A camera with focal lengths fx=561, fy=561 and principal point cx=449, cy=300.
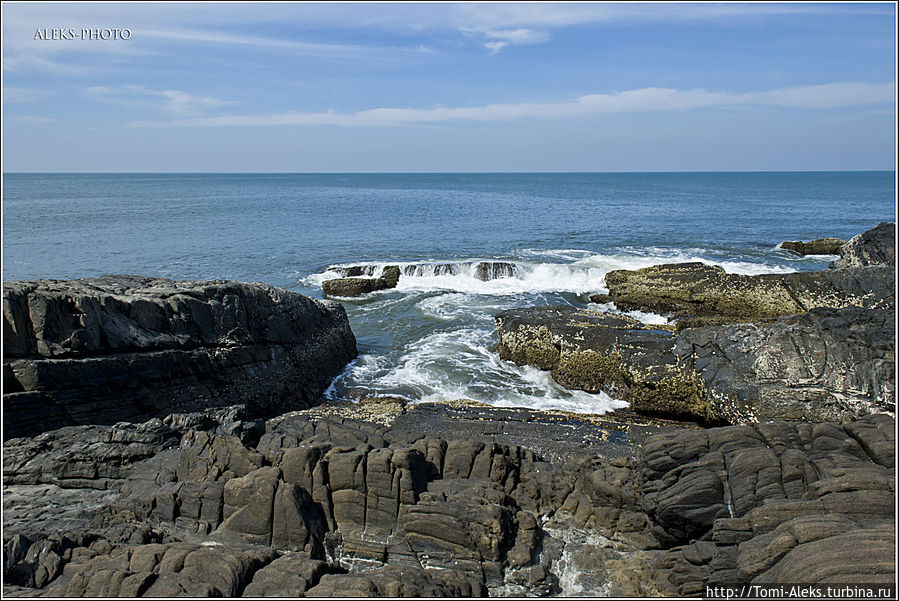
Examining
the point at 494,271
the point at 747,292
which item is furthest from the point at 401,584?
the point at 494,271

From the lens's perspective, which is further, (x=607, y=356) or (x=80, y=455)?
(x=607, y=356)

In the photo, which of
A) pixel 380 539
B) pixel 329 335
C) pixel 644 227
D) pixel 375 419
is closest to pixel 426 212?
pixel 644 227

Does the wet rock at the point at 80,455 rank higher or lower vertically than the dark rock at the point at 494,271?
lower

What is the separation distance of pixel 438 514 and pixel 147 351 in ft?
28.4

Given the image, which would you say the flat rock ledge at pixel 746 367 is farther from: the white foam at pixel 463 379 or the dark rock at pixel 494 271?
the dark rock at pixel 494 271

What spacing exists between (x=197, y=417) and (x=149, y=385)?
2081 millimetres

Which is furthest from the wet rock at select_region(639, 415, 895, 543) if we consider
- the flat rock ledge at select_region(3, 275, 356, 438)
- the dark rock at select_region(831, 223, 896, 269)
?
the dark rock at select_region(831, 223, 896, 269)

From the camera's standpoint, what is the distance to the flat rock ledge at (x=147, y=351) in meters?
11.8

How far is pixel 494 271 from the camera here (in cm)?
3366

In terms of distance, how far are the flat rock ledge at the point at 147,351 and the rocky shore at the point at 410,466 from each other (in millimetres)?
48

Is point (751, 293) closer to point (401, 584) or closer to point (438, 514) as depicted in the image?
point (438, 514)

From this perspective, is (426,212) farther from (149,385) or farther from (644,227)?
(149,385)

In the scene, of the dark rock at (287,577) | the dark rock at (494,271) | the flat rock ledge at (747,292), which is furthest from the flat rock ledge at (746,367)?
the dark rock at (494,271)

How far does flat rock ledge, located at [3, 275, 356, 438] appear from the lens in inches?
464
